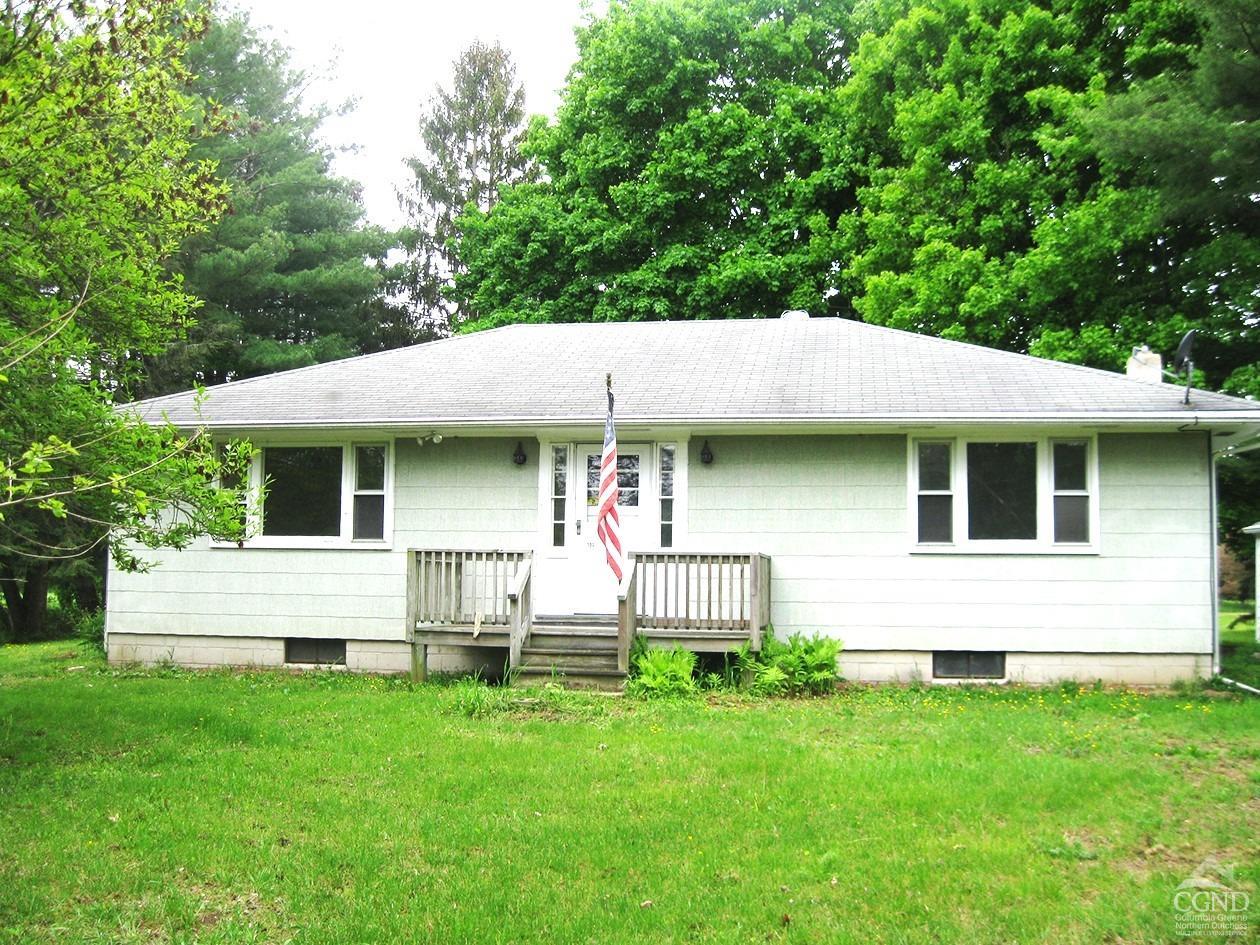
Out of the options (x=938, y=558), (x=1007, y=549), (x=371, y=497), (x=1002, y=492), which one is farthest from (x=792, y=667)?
(x=371, y=497)

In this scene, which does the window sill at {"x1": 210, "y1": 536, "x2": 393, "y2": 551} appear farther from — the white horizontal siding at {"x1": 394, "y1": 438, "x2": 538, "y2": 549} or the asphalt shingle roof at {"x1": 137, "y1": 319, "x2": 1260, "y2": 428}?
the asphalt shingle roof at {"x1": 137, "y1": 319, "x2": 1260, "y2": 428}

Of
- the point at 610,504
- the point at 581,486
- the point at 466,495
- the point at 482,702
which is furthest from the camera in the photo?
the point at 466,495

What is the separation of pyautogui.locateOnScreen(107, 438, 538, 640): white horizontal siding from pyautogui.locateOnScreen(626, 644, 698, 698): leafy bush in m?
2.34

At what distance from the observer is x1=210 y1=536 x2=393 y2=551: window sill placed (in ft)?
39.3

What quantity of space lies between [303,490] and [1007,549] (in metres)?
8.17

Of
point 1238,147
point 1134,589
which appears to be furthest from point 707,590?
point 1238,147

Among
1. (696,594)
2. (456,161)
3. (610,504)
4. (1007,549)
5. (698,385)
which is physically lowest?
(696,594)

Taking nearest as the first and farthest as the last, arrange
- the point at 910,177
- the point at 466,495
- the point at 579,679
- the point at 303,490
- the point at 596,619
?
the point at 579,679, the point at 596,619, the point at 466,495, the point at 303,490, the point at 910,177

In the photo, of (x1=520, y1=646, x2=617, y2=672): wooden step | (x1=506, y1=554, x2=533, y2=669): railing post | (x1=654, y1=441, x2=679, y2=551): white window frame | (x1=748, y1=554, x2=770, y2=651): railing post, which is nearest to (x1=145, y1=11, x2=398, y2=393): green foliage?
(x1=506, y1=554, x2=533, y2=669): railing post

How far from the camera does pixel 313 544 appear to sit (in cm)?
1210

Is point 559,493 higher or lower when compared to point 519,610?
higher

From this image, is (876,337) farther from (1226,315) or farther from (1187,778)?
(1187,778)

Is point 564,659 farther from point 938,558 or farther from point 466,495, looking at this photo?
point 938,558

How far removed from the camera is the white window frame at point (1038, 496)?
424 inches
